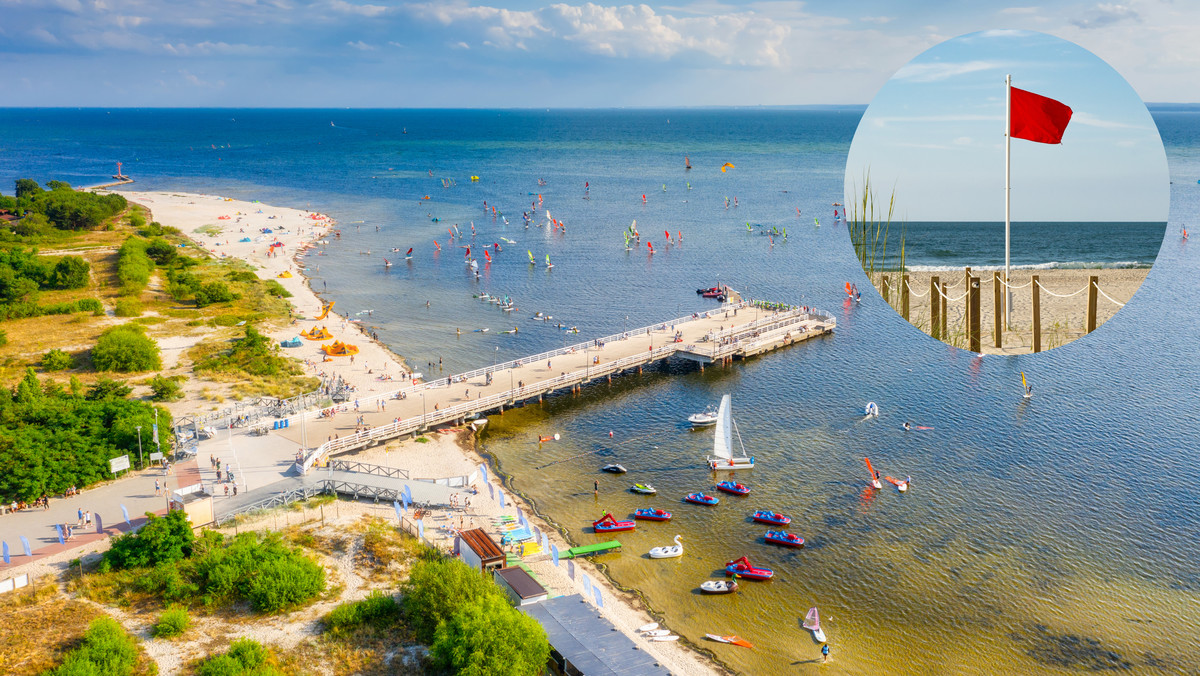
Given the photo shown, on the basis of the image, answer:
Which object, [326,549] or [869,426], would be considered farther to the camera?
[869,426]

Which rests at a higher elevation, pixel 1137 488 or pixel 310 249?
pixel 310 249

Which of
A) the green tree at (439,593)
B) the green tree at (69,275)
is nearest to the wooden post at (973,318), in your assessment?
the green tree at (439,593)

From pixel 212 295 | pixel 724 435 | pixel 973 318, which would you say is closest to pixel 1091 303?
pixel 973 318

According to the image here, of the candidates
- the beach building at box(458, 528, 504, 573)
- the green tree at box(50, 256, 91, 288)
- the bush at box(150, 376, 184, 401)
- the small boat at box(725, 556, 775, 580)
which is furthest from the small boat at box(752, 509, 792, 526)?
the green tree at box(50, 256, 91, 288)

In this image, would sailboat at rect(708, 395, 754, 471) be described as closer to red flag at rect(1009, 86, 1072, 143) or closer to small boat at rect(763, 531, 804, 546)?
small boat at rect(763, 531, 804, 546)

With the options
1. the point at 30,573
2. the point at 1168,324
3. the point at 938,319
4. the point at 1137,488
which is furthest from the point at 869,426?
the point at 938,319

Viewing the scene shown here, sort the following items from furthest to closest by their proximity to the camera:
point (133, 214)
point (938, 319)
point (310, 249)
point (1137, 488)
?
point (133, 214), point (310, 249), point (1137, 488), point (938, 319)

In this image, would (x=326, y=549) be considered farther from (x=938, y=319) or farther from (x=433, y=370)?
(x=938, y=319)

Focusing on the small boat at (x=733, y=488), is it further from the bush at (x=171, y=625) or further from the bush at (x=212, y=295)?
the bush at (x=212, y=295)
